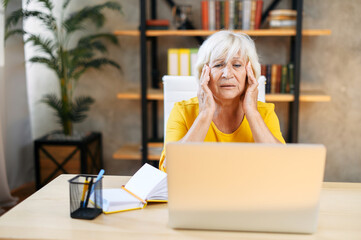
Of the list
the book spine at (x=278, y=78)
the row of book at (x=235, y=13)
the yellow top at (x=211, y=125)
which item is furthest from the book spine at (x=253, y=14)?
the yellow top at (x=211, y=125)

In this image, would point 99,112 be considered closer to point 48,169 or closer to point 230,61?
point 48,169

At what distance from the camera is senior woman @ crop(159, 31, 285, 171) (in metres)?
1.58

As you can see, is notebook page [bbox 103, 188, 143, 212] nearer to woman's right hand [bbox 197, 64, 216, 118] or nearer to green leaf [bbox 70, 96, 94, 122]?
woman's right hand [bbox 197, 64, 216, 118]

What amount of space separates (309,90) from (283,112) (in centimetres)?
26

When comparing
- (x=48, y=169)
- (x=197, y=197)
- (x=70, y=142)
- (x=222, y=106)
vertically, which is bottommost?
(x=48, y=169)

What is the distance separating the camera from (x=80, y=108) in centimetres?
305

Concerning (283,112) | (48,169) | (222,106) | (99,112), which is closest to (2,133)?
(48,169)

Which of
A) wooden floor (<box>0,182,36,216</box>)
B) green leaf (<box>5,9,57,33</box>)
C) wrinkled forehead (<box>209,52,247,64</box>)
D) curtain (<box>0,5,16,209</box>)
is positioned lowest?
wooden floor (<box>0,182,36,216</box>)

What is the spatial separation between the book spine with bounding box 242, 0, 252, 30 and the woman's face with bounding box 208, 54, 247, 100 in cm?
122

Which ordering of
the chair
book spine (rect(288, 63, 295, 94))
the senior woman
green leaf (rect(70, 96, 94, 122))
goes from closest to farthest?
the senior woman → the chair → book spine (rect(288, 63, 295, 94)) → green leaf (rect(70, 96, 94, 122))

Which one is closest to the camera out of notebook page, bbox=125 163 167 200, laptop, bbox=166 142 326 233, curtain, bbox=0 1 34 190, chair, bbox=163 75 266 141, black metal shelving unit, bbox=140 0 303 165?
laptop, bbox=166 142 326 233

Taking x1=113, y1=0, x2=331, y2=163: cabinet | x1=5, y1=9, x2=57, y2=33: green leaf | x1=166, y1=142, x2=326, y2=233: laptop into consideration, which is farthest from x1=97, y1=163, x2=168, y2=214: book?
x1=5, y1=9, x2=57, y2=33: green leaf

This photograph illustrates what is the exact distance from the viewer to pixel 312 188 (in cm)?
93

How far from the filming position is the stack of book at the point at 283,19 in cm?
271
